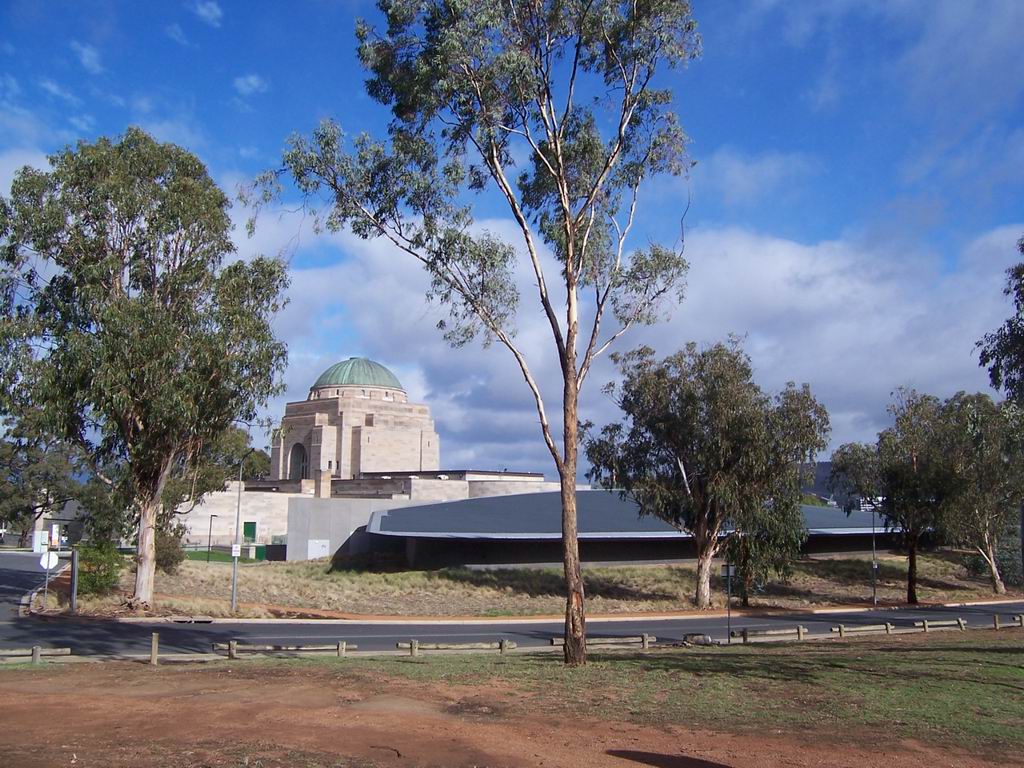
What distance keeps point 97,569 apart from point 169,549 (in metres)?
10.5

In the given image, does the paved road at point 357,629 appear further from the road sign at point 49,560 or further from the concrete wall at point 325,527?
the concrete wall at point 325,527

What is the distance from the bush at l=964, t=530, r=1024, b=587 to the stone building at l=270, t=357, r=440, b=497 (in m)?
50.3

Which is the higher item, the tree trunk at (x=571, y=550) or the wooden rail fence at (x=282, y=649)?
the tree trunk at (x=571, y=550)

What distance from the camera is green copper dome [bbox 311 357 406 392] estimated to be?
96.9m

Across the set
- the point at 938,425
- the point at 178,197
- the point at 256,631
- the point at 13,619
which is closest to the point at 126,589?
the point at 13,619

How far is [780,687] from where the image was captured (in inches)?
591

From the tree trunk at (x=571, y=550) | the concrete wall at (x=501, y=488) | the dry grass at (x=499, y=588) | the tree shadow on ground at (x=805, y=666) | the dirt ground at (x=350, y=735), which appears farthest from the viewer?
the concrete wall at (x=501, y=488)

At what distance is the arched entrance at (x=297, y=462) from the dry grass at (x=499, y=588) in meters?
34.8

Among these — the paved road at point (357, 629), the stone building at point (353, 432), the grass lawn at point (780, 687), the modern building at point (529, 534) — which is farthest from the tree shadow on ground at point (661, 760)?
the stone building at point (353, 432)

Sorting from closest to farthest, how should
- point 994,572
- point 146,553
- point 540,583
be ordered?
point 146,553
point 540,583
point 994,572

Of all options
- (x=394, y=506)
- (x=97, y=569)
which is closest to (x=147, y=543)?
(x=97, y=569)

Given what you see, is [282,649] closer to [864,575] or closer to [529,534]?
[529,534]

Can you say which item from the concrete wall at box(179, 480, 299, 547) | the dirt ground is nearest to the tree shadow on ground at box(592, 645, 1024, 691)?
the dirt ground

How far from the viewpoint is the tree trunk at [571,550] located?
17844mm
